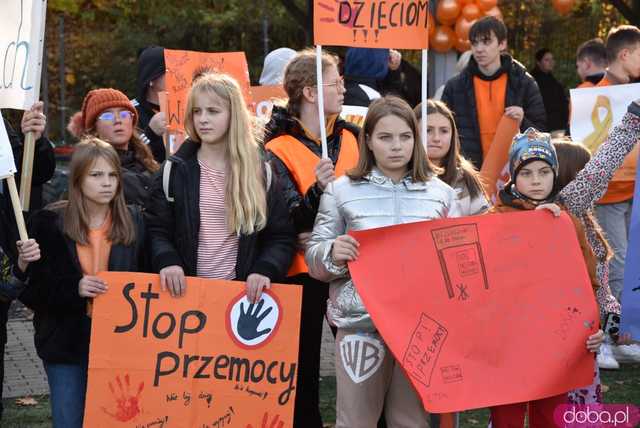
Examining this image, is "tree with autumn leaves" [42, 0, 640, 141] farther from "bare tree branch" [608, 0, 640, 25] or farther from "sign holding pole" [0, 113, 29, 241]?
"sign holding pole" [0, 113, 29, 241]

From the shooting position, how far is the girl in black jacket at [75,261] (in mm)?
4801

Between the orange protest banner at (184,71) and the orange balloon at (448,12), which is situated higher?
the orange balloon at (448,12)

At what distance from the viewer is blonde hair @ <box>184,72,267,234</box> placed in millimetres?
4852

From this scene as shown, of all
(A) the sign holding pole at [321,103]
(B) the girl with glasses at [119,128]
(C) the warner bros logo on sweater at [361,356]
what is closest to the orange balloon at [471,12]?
(B) the girl with glasses at [119,128]

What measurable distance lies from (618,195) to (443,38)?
4.83 meters

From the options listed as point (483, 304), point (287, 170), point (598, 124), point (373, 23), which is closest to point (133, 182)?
point (287, 170)

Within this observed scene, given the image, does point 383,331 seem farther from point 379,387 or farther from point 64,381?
point 64,381

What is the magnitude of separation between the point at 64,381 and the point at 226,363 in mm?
744

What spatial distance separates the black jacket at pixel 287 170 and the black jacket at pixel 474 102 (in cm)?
230

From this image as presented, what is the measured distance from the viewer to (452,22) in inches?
470

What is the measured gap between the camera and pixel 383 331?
441 cm

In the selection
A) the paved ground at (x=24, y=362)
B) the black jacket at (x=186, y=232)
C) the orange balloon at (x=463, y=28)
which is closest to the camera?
the black jacket at (x=186, y=232)

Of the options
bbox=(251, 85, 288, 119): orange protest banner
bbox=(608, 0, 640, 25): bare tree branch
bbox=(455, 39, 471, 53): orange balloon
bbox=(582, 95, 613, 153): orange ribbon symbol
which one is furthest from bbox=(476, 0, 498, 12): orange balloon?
bbox=(251, 85, 288, 119): orange protest banner

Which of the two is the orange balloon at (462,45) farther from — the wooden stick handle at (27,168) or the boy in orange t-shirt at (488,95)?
the wooden stick handle at (27,168)
